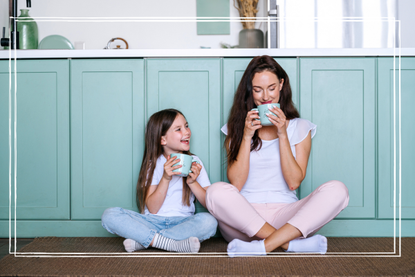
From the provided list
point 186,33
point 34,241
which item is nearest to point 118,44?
point 186,33

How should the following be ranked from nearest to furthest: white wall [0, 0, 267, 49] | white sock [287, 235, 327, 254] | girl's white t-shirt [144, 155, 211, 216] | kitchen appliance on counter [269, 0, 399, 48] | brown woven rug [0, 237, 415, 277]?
brown woven rug [0, 237, 415, 277] < white sock [287, 235, 327, 254] < girl's white t-shirt [144, 155, 211, 216] < kitchen appliance on counter [269, 0, 399, 48] < white wall [0, 0, 267, 49]

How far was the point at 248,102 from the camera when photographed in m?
1.51

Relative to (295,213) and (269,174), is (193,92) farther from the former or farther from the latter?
(295,213)

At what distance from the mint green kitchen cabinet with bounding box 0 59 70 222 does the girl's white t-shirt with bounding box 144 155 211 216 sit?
1.40ft

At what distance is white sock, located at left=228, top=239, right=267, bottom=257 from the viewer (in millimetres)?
1197

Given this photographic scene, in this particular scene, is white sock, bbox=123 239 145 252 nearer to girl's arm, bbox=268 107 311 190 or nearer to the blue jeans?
the blue jeans

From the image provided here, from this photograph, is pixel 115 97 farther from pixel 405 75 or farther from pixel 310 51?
pixel 405 75

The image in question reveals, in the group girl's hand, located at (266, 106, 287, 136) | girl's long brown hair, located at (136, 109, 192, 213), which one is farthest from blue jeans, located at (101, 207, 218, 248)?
girl's hand, located at (266, 106, 287, 136)

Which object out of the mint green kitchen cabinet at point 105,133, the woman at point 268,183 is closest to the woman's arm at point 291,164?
the woman at point 268,183

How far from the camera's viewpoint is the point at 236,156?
1441 mm

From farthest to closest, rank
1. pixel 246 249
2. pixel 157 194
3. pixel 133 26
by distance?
pixel 133 26
pixel 157 194
pixel 246 249

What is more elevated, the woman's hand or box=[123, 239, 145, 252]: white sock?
the woman's hand

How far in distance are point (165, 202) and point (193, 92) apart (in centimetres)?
50

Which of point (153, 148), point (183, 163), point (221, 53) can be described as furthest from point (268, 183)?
point (221, 53)
